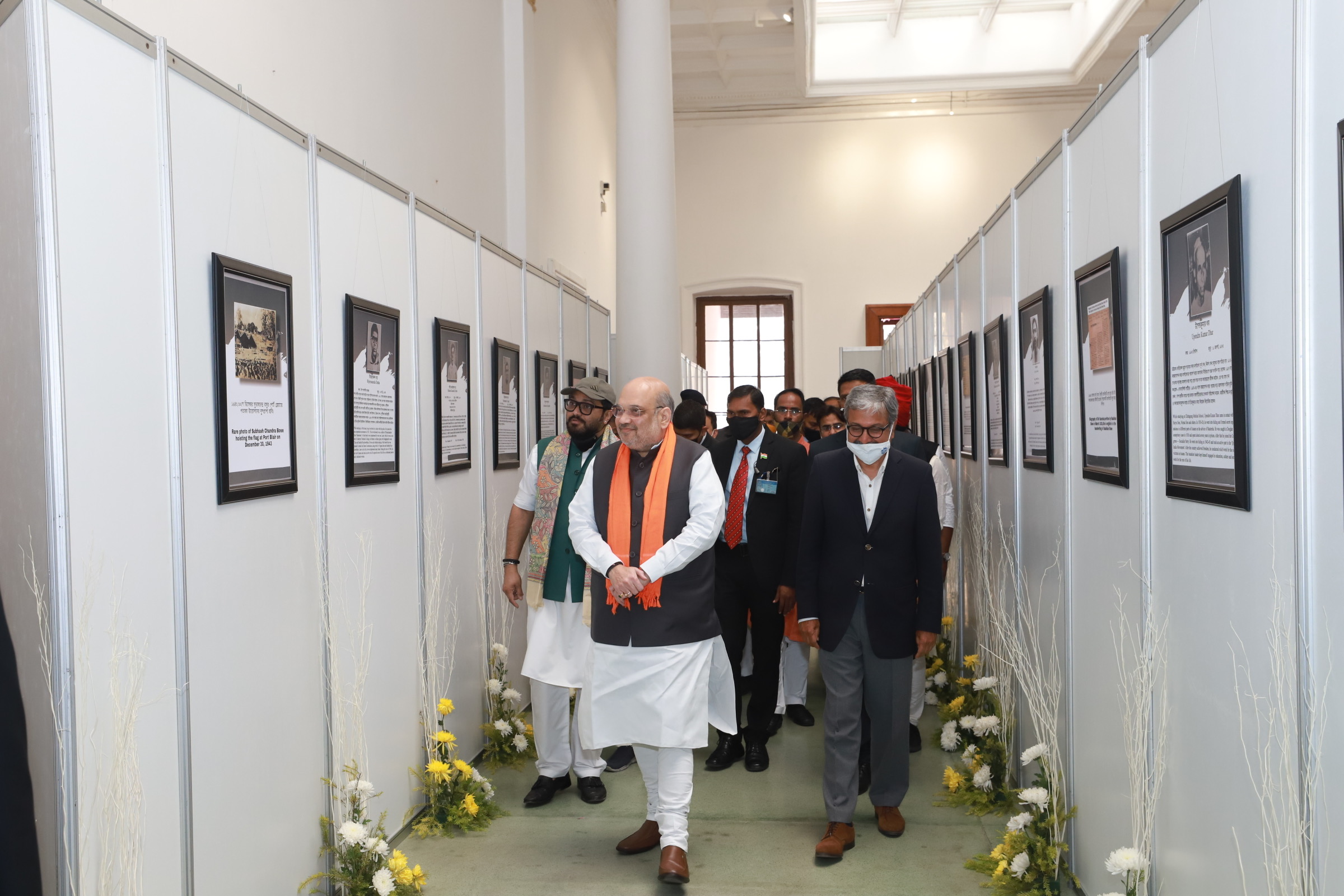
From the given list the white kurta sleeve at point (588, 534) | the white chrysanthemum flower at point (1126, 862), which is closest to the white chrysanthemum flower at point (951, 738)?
the white kurta sleeve at point (588, 534)

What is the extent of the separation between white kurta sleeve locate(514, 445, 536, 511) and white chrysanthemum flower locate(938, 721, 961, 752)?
215 cm

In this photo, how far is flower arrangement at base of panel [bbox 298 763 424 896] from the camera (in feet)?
10.4

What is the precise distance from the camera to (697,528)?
3453 mm

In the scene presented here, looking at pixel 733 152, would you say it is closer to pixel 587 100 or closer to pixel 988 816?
pixel 587 100

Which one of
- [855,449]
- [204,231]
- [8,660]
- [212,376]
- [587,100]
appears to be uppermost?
[587,100]

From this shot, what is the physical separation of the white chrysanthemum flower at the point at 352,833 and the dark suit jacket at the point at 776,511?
2.11 meters

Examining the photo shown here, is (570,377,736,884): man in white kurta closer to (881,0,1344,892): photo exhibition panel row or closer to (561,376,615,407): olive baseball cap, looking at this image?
(561,376,615,407): olive baseball cap

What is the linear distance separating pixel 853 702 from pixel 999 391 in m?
1.47

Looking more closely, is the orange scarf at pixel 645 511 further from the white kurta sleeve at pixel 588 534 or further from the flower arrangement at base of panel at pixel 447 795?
the flower arrangement at base of panel at pixel 447 795

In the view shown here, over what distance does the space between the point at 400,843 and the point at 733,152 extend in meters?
14.6

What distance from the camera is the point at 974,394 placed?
5.14 m

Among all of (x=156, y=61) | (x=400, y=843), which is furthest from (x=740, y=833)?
(x=156, y=61)

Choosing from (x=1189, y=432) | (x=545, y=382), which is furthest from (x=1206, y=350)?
Result: (x=545, y=382)

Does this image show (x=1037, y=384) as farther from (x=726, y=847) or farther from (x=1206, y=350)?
(x=726, y=847)
